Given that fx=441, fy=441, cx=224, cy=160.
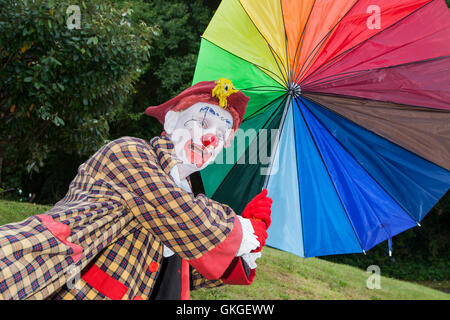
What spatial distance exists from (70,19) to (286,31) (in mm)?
3139

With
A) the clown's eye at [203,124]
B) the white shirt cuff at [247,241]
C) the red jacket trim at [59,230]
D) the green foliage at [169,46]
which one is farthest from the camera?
the green foliage at [169,46]

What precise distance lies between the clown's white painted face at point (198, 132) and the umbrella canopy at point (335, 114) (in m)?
0.55

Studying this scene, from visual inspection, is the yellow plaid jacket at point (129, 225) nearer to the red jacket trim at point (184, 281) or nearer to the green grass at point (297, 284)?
the red jacket trim at point (184, 281)

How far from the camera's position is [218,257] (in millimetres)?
1994

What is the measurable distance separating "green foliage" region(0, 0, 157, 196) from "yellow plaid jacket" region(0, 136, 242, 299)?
3.12m

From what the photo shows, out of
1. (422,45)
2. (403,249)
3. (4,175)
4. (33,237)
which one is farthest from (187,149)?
(403,249)

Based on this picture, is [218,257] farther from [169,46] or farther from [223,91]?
[169,46]

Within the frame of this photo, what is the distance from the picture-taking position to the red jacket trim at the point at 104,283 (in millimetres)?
1920

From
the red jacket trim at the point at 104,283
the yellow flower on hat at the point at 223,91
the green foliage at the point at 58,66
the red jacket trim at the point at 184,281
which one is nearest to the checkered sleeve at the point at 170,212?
the red jacket trim at the point at 184,281

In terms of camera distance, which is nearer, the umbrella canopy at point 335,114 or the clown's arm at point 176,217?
the clown's arm at point 176,217

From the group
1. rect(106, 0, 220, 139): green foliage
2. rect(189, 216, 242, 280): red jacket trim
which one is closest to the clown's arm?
rect(189, 216, 242, 280): red jacket trim

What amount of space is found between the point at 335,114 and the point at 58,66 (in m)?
3.56

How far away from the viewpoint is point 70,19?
497cm
